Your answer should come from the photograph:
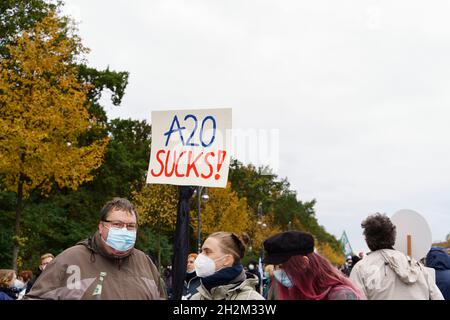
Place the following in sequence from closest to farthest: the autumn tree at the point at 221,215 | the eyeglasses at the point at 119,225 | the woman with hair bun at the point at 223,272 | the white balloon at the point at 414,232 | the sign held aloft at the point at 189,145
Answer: the woman with hair bun at the point at 223,272
the eyeglasses at the point at 119,225
the white balloon at the point at 414,232
the sign held aloft at the point at 189,145
the autumn tree at the point at 221,215

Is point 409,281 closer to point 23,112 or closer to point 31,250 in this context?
point 23,112

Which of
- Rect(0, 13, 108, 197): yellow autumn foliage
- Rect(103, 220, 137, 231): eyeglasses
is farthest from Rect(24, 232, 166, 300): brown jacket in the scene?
Rect(0, 13, 108, 197): yellow autumn foliage

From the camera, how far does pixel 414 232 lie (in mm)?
6410

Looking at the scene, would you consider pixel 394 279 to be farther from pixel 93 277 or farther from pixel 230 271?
pixel 93 277

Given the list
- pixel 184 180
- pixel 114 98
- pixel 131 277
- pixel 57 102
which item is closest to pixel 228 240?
pixel 131 277

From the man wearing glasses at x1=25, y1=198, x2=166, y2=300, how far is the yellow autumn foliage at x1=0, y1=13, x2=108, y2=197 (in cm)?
1495

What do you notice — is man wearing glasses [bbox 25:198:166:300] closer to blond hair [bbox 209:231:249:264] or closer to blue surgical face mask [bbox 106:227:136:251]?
blue surgical face mask [bbox 106:227:136:251]

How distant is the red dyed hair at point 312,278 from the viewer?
3658 mm

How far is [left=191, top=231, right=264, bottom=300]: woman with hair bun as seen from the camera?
423cm

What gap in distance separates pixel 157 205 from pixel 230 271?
3969 centimetres

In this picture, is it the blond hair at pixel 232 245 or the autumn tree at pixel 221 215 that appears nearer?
the blond hair at pixel 232 245

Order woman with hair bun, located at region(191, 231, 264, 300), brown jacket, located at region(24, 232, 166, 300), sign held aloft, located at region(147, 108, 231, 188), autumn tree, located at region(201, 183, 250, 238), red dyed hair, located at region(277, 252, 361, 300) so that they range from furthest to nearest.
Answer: autumn tree, located at region(201, 183, 250, 238), sign held aloft, located at region(147, 108, 231, 188), brown jacket, located at region(24, 232, 166, 300), woman with hair bun, located at region(191, 231, 264, 300), red dyed hair, located at region(277, 252, 361, 300)

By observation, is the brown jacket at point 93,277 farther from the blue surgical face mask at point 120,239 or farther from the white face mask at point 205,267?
the white face mask at point 205,267

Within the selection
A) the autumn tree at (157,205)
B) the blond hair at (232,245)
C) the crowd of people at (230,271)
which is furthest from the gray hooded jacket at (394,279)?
the autumn tree at (157,205)
